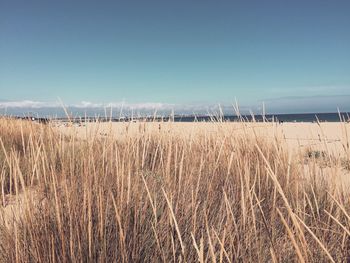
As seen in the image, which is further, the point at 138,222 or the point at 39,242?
the point at 138,222

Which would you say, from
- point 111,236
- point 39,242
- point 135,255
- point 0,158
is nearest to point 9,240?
point 39,242

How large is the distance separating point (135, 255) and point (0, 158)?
108 inches

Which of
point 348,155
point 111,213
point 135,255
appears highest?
point 348,155

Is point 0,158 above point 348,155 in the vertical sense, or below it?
below

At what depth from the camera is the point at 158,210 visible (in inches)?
67.1

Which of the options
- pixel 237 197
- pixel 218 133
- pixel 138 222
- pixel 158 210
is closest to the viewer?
pixel 138 222

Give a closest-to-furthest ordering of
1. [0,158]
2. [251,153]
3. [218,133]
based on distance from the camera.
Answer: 1. [251,153]
2. [218,133]
3. [0,158]

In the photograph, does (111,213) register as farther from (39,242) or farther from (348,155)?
(348,155)

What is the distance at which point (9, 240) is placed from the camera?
4.24 ft

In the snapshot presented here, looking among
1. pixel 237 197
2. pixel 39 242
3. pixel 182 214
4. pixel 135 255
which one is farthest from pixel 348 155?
pixel 39 242

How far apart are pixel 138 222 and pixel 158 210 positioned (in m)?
0.34

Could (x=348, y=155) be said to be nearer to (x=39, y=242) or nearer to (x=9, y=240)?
(x=39, y=242)

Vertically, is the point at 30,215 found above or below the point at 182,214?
above

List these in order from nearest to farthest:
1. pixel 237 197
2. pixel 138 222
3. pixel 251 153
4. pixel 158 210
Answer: pixel 138 222, pixel 158 210, pixel 237 197, pixel 251 153
